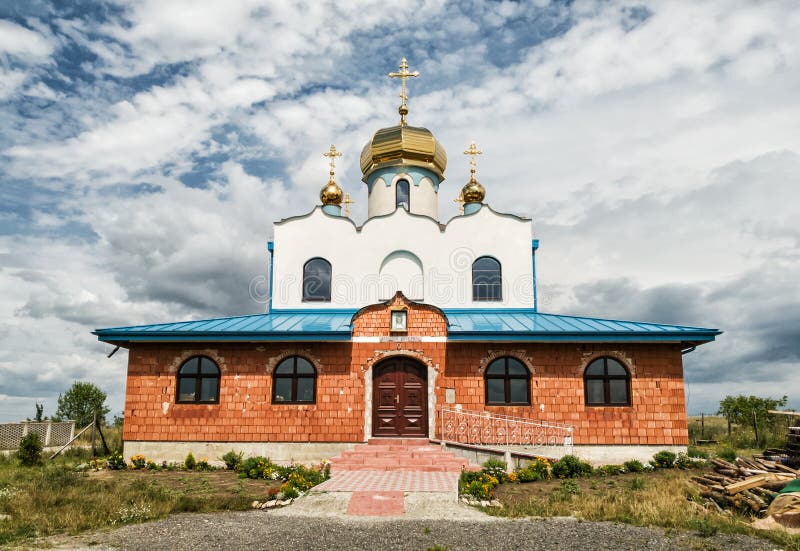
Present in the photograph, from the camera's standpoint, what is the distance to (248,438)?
46.5 feet

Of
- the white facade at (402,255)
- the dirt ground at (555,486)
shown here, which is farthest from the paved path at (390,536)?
the white facade at (402,255)

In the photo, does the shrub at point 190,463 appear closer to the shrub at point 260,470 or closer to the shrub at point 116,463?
the shrub at point 260,470

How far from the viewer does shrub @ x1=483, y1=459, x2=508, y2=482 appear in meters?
12.0

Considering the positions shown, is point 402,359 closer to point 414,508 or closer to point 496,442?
point 496,442

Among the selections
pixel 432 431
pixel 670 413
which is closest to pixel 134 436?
pixel 432 431

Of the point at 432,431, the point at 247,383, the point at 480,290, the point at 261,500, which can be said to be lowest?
the point at 261,500

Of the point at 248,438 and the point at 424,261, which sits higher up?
the point at 424,261

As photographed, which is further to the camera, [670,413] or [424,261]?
[424,261]

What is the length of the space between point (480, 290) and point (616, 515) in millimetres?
9317

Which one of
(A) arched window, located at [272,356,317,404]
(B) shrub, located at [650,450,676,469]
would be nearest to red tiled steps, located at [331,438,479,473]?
(A) arched window, located at [272,356,317,404]

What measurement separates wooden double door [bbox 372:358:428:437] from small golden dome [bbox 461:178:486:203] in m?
8.10

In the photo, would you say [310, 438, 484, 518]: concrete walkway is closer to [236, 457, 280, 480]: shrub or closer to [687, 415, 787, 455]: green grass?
[236, 457, 280, 480]: shrub

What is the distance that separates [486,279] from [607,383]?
487 centimetres

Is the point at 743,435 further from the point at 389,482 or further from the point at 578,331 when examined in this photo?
the point at 389,482
